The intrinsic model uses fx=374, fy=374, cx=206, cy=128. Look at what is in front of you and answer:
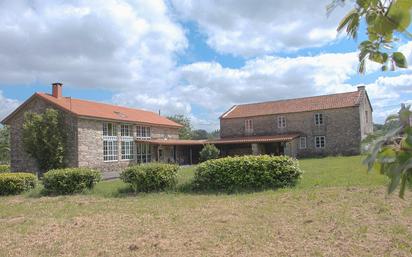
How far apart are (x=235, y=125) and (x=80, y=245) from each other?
122 ft

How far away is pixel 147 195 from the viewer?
47.8 feet

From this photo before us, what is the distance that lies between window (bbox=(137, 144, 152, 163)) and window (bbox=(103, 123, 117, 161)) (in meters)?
3.53

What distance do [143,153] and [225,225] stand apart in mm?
28937

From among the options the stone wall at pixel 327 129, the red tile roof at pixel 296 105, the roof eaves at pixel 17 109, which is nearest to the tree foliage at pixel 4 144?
the roof eaves at pixel 17 109

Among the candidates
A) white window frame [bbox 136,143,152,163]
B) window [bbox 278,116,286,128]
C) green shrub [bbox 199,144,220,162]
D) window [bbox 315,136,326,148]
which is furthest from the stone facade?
window [bbox 315,136,326,148]

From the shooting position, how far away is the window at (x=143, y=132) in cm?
3688

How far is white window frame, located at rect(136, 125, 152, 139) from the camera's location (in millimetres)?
36750

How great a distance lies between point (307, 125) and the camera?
129 ft

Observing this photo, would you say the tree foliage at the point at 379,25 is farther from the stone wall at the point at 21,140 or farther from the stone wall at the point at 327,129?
the stone wall at the point at 327,129

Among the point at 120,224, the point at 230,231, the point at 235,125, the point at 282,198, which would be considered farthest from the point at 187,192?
the point at 235,125

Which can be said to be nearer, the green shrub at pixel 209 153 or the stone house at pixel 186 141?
the stone house at pixel 186 141

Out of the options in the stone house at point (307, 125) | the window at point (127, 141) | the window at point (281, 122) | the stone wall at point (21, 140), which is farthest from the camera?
the window at point (281, 122)

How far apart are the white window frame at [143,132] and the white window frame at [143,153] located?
0.98 metres

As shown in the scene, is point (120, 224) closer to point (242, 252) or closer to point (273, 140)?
point (242, 252)
